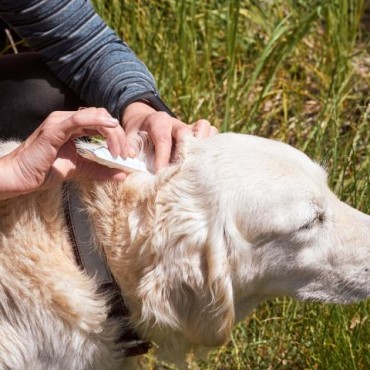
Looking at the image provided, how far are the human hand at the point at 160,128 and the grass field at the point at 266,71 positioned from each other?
81cm

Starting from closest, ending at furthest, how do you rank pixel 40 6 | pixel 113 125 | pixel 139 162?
pixel 113 125 < pixel 139 162 < pixel 40 6

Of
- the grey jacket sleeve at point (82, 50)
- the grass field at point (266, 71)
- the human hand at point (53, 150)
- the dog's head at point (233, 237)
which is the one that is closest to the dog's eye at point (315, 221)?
the dog's head at point (233, 237)

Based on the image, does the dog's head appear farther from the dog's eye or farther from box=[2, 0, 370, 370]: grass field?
box=[2, 0, 370, 370]: grass field

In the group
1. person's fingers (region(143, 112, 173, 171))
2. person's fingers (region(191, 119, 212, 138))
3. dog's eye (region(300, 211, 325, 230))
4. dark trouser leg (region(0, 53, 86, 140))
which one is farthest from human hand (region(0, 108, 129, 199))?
dark trouser leg (region(0, 53, 86, 140))

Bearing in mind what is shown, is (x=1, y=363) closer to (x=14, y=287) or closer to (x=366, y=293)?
(x=14, y=287)

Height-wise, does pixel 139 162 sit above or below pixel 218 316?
above

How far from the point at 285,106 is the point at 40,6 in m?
1.63

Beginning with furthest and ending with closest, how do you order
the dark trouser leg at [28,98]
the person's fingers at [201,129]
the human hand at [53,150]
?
the dark trouser leg at [28,98] < the person's fingers at [201,129] < the human hand at [53,150]

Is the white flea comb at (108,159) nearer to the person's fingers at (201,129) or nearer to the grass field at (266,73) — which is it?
the person's fingers at (201,129)

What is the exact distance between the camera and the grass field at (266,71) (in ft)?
11.4

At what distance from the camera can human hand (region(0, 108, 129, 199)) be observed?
224cm

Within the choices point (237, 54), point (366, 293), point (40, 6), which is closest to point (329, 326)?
point (366, 293)

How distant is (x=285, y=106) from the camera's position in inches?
167

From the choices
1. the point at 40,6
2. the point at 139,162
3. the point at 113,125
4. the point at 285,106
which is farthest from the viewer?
the point at 285,106
